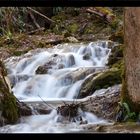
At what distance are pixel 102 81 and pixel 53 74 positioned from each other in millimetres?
2318

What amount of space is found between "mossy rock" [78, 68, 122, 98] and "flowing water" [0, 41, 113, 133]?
9.2 inches

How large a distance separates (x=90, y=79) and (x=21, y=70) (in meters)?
3.02

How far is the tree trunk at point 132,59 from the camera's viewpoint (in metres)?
4.54

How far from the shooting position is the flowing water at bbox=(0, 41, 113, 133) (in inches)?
190

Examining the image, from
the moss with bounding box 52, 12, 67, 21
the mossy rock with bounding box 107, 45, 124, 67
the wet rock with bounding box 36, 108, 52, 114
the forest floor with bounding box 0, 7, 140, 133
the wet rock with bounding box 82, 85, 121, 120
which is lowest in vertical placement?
the wet rock with bounding box 36, 108, 52, 114

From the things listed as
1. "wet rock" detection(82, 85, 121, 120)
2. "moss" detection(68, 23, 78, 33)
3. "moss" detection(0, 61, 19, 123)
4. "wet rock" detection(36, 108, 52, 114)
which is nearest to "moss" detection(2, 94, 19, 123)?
"moss" detection(0, 61, 19, 123)

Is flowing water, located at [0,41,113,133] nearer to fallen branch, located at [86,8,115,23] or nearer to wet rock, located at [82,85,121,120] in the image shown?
wet rock, located at [82,85,121,120]

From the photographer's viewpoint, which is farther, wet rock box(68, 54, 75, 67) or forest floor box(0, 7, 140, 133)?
forest floor box(0, 7, 140, 133)

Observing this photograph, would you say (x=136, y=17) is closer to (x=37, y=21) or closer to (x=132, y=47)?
(x=132, y=47)

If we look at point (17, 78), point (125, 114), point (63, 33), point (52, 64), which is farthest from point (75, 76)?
point (63, 33)

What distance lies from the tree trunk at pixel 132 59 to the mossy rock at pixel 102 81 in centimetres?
176

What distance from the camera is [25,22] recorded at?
16516mm

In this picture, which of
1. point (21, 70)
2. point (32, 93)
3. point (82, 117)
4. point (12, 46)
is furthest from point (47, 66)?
point (82, 117)

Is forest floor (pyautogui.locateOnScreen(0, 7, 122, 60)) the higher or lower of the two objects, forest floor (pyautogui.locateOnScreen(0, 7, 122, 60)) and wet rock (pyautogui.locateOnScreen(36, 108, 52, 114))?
the higher
